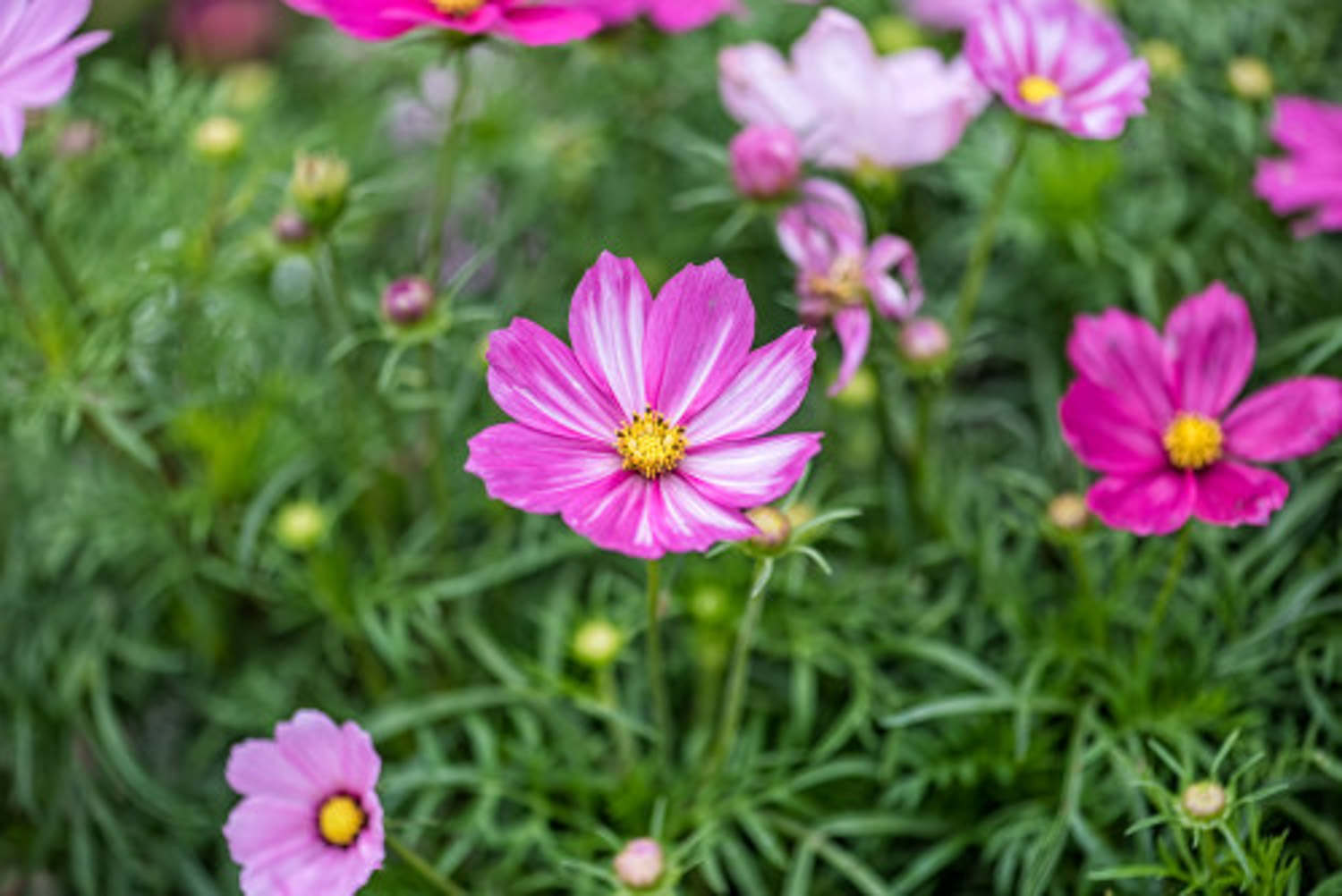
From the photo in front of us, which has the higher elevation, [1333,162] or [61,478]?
[1333,162]

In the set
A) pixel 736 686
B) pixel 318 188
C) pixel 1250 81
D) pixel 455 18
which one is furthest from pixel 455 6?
pixel 1250 81

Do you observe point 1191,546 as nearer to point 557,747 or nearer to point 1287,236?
point 1287,236

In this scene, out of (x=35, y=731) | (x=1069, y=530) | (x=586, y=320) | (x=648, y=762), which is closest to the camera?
(x=586, y=320)

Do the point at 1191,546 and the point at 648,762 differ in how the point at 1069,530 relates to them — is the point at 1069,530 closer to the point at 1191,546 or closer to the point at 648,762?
the point at 1191,546

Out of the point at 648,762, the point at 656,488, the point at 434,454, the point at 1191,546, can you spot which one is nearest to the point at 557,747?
the point at 648,762

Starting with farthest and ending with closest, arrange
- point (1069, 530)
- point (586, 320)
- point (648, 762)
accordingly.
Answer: point (648, 762)
point (1069, 530)
point (586, 320)

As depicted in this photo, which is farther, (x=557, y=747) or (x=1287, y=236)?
(x=1287, y=236)

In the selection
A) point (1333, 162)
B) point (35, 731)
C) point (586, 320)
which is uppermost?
point (586, 320)

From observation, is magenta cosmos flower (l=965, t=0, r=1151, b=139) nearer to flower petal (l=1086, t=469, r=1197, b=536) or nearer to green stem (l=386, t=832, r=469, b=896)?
flower petal (l=1086, t=469, r=1197, b=536)
